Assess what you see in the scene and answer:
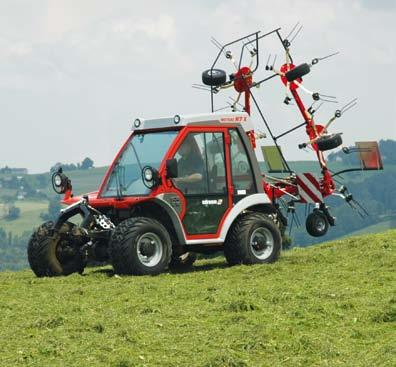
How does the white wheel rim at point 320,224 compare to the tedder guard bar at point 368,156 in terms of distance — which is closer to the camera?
the white wheel rim at point 320,224

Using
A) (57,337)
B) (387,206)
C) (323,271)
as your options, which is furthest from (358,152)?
(387,206)

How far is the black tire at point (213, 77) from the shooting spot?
1955 centimetres

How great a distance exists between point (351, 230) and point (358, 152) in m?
104

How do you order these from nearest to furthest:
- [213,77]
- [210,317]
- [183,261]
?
[210,317] < [183,261] < [213,77]

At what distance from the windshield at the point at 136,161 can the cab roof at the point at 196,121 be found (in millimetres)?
128

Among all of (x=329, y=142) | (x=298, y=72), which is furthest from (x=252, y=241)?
(x=298, y=72)

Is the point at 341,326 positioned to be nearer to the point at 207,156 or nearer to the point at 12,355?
the point at 12,355

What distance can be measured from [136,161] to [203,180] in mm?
1012

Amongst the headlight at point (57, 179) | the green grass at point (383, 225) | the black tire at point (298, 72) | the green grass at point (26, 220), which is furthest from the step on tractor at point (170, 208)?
the green grass at point (26, 220)

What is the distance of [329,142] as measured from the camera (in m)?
19.4

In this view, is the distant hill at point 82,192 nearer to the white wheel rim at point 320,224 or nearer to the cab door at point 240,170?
the white wheel rim at point 320,224

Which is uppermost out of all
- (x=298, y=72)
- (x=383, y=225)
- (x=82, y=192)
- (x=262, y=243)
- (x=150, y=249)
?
(x=82, y=192)

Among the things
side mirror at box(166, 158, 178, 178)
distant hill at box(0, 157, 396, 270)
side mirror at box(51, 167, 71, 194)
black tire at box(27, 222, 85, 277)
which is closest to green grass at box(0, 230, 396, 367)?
black tire at box(27, 222, 85, 277)

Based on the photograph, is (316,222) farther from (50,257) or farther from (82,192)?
(82,192)
